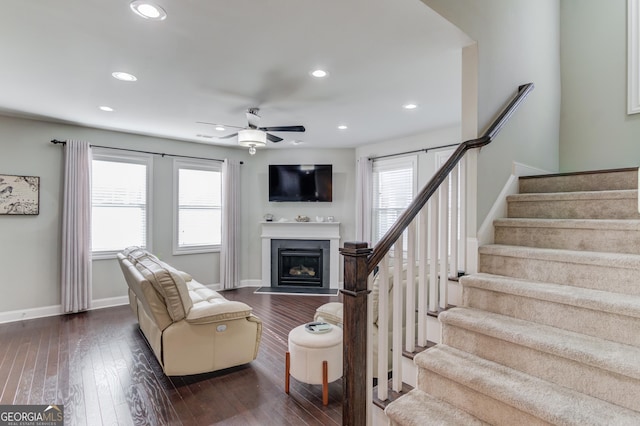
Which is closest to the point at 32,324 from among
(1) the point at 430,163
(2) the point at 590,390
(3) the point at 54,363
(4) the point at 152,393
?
(3) the point at 54,363

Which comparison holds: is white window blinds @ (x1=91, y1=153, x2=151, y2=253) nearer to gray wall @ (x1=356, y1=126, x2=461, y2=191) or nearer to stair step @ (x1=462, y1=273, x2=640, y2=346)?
gray wall @ (x1=356, y1=126, x2=461, y2=191)

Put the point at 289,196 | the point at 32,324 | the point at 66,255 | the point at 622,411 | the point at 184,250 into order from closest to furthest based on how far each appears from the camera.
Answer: the point at 622,411
the point at 32,324
the point at 66,255
the point at 184,250
the point at 289,196

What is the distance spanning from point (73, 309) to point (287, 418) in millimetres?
4152

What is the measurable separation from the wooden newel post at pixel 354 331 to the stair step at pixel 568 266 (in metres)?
1.19

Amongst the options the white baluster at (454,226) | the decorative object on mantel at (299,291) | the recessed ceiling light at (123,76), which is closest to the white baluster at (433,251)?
the white baluster at (454,226)

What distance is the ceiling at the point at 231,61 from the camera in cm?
206

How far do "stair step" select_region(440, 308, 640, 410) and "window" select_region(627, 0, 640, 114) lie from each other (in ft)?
9.71

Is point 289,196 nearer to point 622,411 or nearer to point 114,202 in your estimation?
point 114,202

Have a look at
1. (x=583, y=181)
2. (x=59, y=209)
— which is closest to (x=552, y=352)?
(x=583, y=181)

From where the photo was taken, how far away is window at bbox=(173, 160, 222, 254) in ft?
18.8

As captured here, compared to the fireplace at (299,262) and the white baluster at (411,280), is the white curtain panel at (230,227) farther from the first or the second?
the white baluster at (411,280)

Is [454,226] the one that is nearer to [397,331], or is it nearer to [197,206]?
[397,331]

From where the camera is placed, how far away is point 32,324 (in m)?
4.14

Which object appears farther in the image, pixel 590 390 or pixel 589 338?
pixel 589 338
